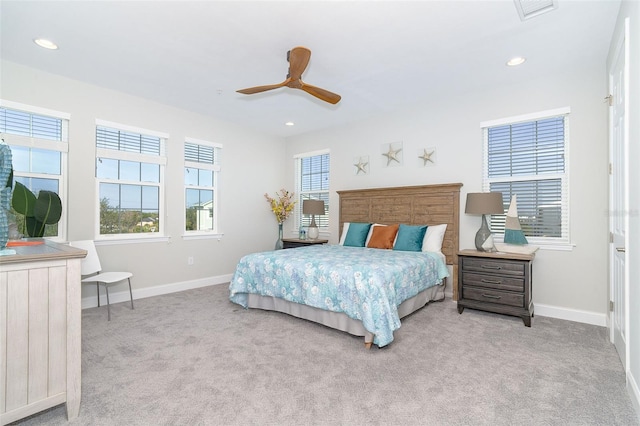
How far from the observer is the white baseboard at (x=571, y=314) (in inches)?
129

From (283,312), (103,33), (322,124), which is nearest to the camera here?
(103,33)

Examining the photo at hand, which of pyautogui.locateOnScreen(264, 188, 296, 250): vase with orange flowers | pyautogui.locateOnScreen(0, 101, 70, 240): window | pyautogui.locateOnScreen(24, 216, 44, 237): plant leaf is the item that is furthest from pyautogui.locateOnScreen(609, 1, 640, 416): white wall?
pyautogui.locateOnScreen(0, 101, 70, 240): window

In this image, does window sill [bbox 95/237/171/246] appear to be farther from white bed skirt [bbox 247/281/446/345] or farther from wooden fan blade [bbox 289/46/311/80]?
wooden fan blade [bbox 289/46/311/80]

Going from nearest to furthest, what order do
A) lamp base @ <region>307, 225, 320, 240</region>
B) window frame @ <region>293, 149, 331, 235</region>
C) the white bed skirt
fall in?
the white bed skirt
lamp base @ <region>307, 225, 320, 240</region>
window frame @ <region>293, 149, 331, 235</region>

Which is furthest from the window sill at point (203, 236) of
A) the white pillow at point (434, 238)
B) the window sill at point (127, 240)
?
the white pillow at point (434, 238)

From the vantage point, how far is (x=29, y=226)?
10.4 feet

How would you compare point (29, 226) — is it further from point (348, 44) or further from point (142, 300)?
point (348, 44)

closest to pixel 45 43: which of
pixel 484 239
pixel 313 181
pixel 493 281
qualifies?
pixel 313 181

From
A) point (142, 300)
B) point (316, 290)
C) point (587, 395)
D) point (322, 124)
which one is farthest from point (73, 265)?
point (322, 124)

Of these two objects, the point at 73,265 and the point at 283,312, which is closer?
the point at 73,265

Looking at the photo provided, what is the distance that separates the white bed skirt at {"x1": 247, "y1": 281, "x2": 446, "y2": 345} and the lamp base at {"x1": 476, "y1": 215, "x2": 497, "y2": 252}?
0.76m

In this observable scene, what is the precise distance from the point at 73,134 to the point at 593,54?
224 inches

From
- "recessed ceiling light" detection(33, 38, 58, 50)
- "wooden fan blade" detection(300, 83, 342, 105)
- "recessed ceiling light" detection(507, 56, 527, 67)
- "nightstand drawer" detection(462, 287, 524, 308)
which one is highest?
"recessed ceiling light" detection(507, 56, 527, 67)

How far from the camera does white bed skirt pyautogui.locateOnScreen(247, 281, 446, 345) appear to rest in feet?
9.50
